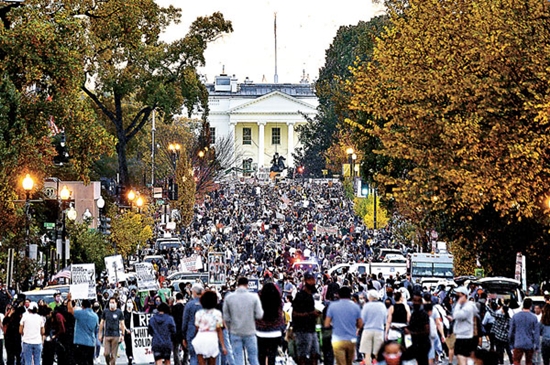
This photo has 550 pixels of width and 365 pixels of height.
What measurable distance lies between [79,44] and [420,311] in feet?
70.8

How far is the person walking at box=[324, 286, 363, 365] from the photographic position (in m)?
21.2

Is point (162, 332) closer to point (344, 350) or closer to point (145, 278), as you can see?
point (344, 350)

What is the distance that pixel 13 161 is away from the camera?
128 ft

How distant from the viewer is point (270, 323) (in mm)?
21453

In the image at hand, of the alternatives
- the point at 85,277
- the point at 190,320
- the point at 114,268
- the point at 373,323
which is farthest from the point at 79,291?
the point at 373,323

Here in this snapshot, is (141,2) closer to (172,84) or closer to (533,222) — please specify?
(172,84)

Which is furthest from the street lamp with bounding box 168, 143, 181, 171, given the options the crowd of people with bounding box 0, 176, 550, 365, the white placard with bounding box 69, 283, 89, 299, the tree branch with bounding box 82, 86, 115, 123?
the white placard with bounding box 69, 283, 89, 299

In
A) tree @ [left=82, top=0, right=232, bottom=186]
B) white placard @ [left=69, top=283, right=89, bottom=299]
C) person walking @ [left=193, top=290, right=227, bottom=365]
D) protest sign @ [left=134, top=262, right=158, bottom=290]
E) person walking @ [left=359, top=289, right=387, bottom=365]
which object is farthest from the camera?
tree @ [left=82, top=0, right=232, bottom=186]

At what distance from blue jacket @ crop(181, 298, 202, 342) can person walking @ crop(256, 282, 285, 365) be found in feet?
3.91

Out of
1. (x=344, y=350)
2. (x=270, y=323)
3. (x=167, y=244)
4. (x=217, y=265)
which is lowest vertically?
(x=344, y=350)

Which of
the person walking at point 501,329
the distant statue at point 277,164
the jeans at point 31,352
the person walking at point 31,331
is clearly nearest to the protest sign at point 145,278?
the person walking at point 501,329

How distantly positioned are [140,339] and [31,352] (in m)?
4.43

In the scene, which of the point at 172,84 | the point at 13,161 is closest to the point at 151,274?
the point at 13,161

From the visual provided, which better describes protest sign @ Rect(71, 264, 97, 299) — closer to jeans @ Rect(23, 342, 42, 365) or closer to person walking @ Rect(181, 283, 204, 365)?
jeans @ Rect(23, 342, 42, 365)
